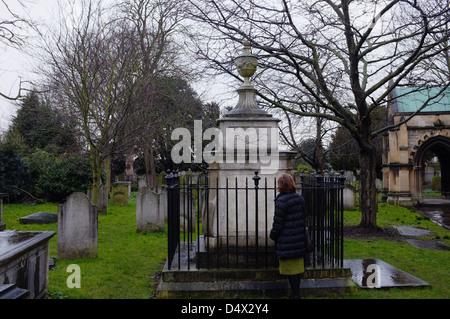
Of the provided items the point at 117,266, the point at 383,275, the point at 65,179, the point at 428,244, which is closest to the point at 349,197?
the point at 428,244

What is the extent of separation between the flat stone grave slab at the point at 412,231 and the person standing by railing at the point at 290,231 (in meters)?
7.98

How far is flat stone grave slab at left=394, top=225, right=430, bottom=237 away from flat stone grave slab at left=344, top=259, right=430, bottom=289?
14.8ft

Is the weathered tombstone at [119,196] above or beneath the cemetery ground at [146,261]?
above

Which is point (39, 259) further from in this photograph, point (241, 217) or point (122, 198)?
point (122, 198)

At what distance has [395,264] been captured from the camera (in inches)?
296

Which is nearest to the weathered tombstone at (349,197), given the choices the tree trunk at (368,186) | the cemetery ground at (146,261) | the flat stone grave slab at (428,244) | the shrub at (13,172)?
the cemetery ground at (146,261)

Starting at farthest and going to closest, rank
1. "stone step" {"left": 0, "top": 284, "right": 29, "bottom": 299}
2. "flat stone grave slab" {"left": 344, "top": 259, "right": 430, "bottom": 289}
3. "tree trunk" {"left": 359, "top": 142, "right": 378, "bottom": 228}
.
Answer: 1. "tree trunk" {"left": 359, "top": 142, "right": 378, "bottom": 228}
2. "flat stone grave slab" {"left": 344, "top": 259, "right": 430, "bottom": 289}
3. "stone step" {"left": 0, "top": 284, "right": 29, "bottom": 299}

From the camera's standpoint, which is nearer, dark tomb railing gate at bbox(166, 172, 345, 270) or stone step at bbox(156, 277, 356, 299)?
stone step at bbox(156, 277, 356, 299)

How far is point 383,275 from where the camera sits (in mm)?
A: 6336

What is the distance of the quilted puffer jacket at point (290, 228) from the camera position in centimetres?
458

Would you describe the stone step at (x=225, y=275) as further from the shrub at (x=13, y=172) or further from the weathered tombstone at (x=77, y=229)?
the shrub at (x=13, y=172)

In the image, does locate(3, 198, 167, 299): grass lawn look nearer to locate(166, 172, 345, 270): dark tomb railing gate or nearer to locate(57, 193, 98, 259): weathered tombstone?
locate(57, 193, 98, 259): weathered tombstone

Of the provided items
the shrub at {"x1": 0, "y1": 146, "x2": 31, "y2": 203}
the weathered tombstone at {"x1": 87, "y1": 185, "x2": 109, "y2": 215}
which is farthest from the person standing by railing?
the shrub at {"x1": 0, "y1": 146, "x2": 31, "y2": 203}

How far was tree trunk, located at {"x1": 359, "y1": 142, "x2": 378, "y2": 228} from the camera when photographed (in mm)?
11359
